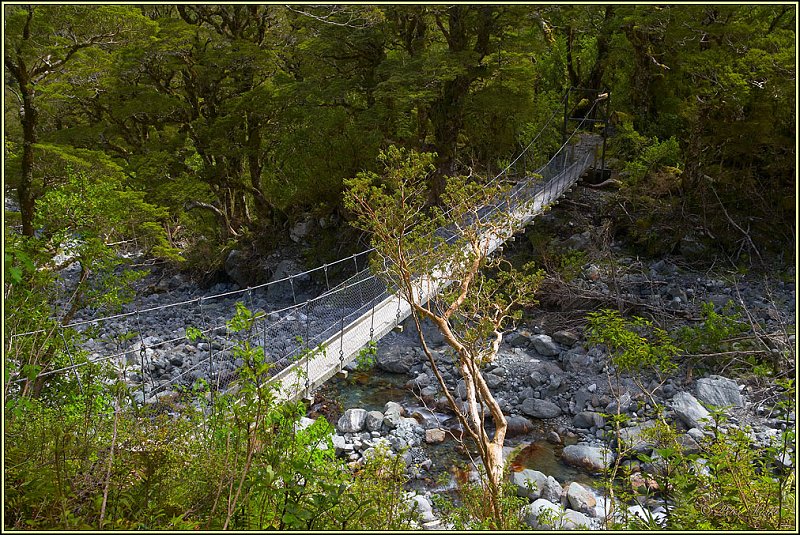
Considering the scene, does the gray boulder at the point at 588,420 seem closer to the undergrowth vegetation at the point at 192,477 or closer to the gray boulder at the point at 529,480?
the gray boulder at the point at 529,480

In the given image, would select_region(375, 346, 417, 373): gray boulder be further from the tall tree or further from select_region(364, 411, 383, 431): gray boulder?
the tall tree

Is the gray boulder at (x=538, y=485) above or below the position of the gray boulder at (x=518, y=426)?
above

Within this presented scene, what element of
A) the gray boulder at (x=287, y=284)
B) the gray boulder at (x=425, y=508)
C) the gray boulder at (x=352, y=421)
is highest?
the gray boulder at (x=425, y=508)

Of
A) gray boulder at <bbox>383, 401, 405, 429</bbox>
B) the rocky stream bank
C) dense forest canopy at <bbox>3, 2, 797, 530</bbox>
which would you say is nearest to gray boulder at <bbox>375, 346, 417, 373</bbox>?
the rocky stream bank

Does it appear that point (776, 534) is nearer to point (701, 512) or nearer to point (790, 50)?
point (701, 512)

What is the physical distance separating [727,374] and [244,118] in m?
6.01

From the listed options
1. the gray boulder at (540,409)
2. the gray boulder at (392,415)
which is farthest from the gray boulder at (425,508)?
the gray boulder at (540,409)

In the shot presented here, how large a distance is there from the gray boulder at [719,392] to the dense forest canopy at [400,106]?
2244mm

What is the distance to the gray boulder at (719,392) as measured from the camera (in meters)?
4.56

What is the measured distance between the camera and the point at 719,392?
4.62 m

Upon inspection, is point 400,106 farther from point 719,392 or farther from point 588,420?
point 719,392

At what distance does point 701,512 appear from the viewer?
6.66 ft

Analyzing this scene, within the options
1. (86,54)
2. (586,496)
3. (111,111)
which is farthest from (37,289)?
(111,111)

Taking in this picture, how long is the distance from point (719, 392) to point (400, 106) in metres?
4.35
